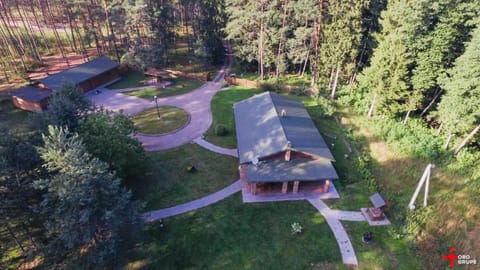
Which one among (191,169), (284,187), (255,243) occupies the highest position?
(284,187)

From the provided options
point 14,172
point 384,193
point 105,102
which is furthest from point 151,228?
point 105,102

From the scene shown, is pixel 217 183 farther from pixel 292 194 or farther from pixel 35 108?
pixel 35 108

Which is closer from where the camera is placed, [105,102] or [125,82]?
[105,102]

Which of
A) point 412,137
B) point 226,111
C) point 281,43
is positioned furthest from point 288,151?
point 281,43

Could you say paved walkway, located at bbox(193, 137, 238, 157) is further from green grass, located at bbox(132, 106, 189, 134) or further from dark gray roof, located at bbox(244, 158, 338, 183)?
dark gray roof, located at bbox(244, 158, 338, 183)

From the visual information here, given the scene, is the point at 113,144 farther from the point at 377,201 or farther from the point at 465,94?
the point at 465,94

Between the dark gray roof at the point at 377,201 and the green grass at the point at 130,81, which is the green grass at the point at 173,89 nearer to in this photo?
the green grass at the point at 130,81

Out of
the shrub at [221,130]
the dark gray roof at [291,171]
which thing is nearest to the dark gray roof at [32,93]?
the shrub at [221,130]
